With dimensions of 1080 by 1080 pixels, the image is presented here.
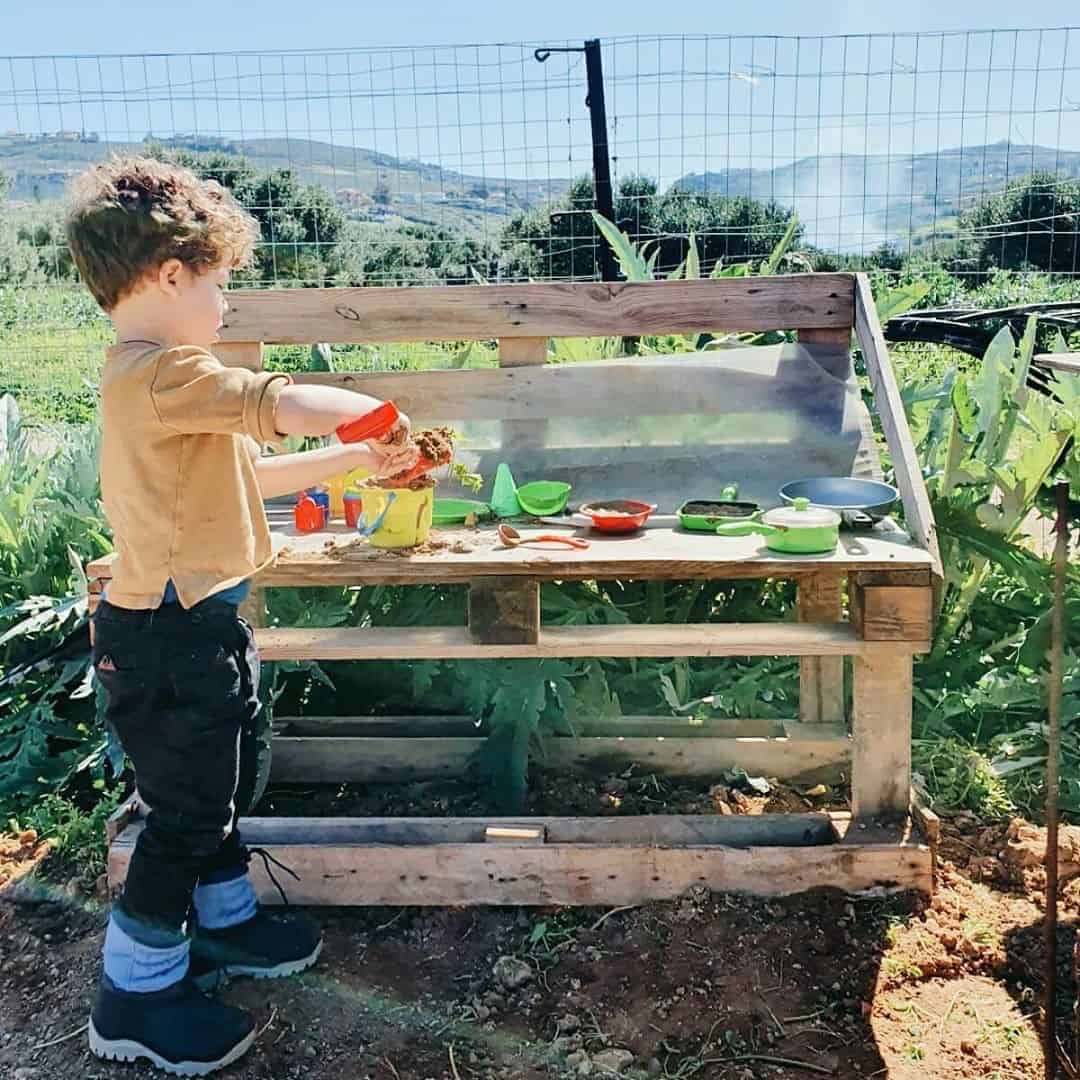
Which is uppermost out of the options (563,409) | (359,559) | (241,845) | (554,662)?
(563,409)

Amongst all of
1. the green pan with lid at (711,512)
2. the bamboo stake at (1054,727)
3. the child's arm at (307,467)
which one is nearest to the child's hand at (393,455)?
the child's arm at (307,467)

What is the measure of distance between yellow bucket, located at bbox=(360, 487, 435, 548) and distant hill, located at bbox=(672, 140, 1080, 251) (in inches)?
196

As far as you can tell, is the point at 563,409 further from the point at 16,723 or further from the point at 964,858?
the point at 16,723

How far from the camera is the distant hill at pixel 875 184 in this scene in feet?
23.1

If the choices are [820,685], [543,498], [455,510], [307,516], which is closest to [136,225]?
[307,516]

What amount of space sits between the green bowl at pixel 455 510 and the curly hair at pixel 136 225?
35.0 inches

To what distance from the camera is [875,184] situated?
7.23m

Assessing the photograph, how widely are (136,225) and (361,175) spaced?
6453mm

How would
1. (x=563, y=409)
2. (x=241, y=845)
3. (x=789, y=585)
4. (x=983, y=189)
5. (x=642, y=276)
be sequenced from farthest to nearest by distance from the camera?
1. (x=983, y=189)
2. (x=642, y=276)
3. (x=789, y=585)
4. (x=563, y=409)
5. (x=241, y=845)

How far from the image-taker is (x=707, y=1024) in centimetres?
210

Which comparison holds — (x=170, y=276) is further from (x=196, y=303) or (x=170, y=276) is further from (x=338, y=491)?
(x=338, y=491)

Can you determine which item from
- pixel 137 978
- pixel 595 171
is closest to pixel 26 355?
pixel 595 171

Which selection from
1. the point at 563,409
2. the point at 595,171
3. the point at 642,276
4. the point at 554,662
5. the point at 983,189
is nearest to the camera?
the point at 554,662

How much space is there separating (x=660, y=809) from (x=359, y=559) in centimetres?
99
